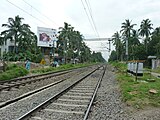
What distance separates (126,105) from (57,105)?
8.72 feet

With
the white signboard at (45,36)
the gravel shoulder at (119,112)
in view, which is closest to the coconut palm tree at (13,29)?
the white signboard at (45,36)

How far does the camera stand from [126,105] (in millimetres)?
9055

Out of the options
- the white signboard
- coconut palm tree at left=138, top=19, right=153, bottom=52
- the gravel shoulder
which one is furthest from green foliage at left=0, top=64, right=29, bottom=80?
coconut palm tree at left=138, top=19, right=153, bottom=52

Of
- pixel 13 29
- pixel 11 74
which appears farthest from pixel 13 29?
pixel 11 74

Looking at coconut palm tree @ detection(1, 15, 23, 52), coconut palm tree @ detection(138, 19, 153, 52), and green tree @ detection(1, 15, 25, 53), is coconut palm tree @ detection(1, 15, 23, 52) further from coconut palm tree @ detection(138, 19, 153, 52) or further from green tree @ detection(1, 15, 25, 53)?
coconut palm tree @ detection(138, 19, 153, 52)

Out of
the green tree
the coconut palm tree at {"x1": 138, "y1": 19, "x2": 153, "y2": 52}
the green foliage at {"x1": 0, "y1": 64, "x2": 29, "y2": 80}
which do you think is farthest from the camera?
the coconut palm tree at {"x1": 138, "y1": 19, "x2": 153, "y2": 52}

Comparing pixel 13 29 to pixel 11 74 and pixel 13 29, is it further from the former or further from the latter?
pixel 11 74

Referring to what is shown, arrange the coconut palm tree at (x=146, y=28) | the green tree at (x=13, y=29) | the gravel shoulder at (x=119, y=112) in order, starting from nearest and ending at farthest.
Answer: the gravel shoulder at (x=119, y=112) → the green tree at (x=13, y=29) → the coconut palm tree at (x=146, y=28)

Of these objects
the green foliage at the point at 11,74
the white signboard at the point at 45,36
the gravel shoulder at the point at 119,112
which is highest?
the white signboard at the point at 45,36

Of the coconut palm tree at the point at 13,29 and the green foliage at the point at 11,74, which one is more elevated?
the coconut palm tree at the point at 13,29

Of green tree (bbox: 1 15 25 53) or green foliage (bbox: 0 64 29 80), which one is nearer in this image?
green foliage (bbox: 0 64 29 80)

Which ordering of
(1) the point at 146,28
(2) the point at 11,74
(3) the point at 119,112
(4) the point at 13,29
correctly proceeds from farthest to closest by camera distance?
(1) the point at 146,28
(4) the point at 13,29
(2) the point at 11,74
(3) the point at 119,112

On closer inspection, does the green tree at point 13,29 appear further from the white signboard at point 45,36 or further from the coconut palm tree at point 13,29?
the white signboard at point 45,36

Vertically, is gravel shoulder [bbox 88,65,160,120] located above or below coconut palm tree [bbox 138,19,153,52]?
below
